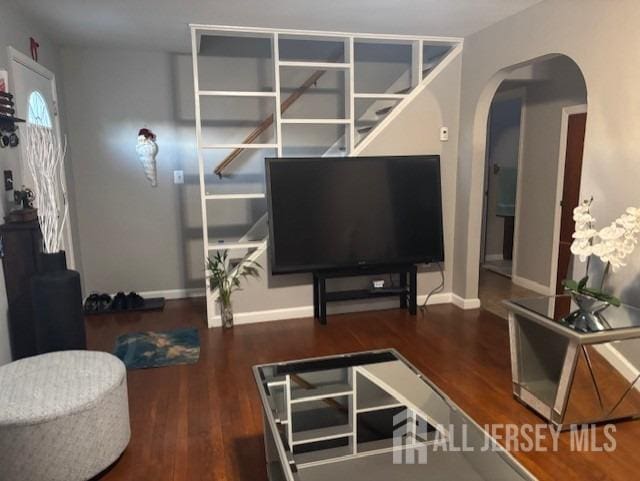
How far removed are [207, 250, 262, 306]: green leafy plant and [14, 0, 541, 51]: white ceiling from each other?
1.80 m

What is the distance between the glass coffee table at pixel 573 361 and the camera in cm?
220

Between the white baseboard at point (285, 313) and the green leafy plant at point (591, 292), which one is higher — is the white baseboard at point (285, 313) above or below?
below

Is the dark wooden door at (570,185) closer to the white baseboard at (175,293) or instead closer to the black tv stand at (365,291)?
the black tv stand at (365,291)

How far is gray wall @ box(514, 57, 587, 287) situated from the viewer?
14.1 ft

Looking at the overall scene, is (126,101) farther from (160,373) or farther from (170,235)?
(160,373)

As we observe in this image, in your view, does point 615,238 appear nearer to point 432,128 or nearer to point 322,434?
point 322,434

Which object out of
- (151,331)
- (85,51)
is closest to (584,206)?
(151,331)

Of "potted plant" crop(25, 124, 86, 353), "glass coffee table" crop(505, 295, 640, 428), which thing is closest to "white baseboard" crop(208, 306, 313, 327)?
"potted plant" crop(25, 124, 86, 353)

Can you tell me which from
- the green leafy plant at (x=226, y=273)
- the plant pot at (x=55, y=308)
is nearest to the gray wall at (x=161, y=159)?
the green leafy plant at (x=226, y=273)

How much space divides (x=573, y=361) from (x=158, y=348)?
8.82ft

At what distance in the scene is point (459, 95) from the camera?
4.09m

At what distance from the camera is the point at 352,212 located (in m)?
3.75

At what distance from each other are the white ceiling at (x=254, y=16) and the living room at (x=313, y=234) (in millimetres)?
31

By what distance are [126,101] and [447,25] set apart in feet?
9.59
